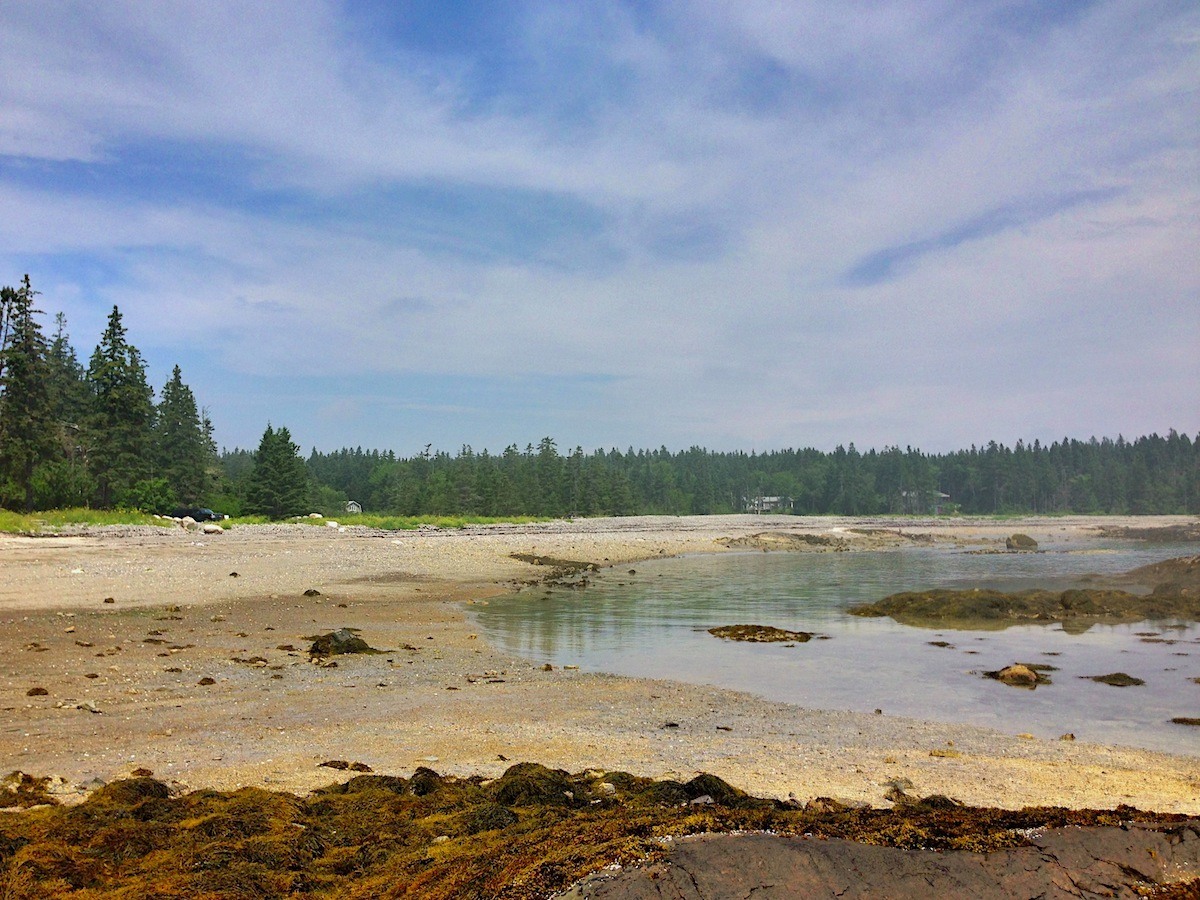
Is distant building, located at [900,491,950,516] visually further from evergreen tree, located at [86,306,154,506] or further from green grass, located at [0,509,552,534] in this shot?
evergreen tree, located at [86,306,154,506]

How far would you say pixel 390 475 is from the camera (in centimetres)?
13662

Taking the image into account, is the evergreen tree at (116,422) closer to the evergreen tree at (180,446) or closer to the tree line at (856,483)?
the evergreen tree at (180,446)

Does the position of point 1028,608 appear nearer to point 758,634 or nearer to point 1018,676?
point 758,634

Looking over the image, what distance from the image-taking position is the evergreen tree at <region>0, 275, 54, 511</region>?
44875mm

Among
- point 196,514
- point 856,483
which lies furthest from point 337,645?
point 856,483

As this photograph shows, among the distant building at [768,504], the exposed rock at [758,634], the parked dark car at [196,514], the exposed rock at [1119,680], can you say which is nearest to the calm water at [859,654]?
the exposed rock at [1119,680]

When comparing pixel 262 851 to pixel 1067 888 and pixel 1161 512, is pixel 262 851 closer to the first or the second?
pixel 1067 888

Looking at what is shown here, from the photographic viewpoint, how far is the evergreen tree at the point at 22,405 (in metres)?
44.9

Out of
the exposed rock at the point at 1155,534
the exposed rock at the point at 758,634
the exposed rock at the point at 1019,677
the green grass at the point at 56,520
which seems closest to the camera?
the exposed rock at the point at 1019,677

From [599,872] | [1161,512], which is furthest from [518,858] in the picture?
[1161,512]

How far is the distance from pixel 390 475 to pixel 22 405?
8941 cm

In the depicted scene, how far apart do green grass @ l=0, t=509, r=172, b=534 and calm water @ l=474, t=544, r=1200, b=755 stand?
862 inches

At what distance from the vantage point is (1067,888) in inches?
140

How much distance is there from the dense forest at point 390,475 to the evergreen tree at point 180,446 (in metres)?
0.13
